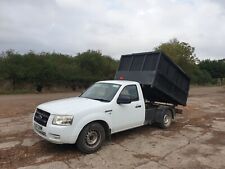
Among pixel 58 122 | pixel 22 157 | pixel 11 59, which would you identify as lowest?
pixel 22 157

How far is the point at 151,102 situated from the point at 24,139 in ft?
15.9

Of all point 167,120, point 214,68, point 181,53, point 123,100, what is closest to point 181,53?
point 181,53

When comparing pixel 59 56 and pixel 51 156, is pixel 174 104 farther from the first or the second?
pixel 59 56

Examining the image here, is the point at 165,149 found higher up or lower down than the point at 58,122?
lower down

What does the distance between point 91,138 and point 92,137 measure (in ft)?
0.13

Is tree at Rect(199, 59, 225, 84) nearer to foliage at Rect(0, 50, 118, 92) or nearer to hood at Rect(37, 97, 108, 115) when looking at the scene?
foliage at Rect(0, 50, 118, 92)

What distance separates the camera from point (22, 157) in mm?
6027

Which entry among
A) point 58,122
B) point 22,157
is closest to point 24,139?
point 22,157

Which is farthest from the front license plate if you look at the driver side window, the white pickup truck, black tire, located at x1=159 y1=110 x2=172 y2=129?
black tire, located at x1=159 y1=110 x2=172 y2=129

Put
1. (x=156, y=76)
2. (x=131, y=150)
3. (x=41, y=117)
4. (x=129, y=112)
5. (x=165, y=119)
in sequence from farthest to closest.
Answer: (x=165, y=119)
(x=156, y=76)
(x=129, y=112)
(x=131, y=150)
(x=41, y=117)

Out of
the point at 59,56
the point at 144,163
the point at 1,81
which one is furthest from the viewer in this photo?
the point at 59,56

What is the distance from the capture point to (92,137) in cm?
654

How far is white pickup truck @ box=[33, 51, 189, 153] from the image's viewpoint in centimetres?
603

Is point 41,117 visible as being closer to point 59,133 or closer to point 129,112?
point 59,133
